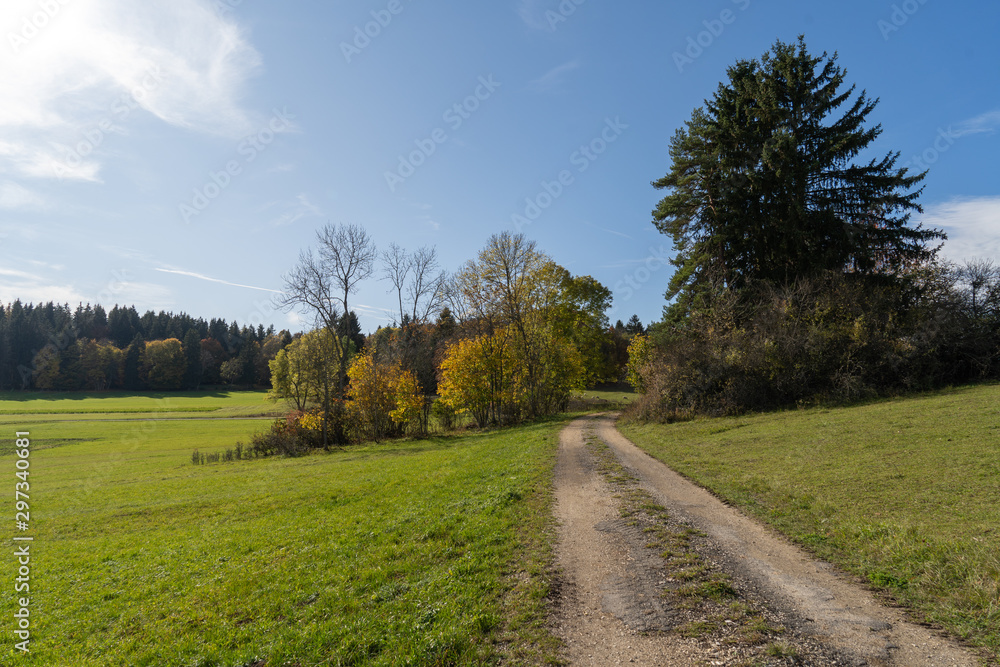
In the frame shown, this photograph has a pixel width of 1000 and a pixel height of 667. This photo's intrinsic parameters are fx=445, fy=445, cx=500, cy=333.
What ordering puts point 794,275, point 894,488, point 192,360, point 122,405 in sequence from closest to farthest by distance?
point 894,488, point 794,275, point 122,405, point 192,360

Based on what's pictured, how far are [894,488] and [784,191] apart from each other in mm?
24539

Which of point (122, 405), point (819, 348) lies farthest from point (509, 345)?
point (122, 405)

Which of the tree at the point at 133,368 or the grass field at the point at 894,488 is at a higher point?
the tree at the point at 133,368

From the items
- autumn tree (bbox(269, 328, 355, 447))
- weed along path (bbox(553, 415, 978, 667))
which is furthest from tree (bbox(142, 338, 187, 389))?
weed along path (bbox(553, 415, 978, 667))

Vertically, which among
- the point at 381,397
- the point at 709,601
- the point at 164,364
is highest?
the point at 164,364

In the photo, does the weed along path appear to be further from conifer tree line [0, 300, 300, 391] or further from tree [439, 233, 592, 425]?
conifer tree line [0, 300, 300, 391]

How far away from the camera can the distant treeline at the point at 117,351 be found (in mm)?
79750

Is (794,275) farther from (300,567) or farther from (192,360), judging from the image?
(192,360)

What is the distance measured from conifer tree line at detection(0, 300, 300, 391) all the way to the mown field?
2438 inches

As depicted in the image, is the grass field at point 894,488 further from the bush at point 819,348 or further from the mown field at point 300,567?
the mown field at point 300,567

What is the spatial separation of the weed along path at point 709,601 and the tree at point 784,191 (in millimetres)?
24734

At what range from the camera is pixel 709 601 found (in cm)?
587

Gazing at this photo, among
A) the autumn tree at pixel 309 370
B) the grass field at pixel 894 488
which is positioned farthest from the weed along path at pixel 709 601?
the autumn tree at pixel 309 370

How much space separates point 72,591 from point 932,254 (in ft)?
135
